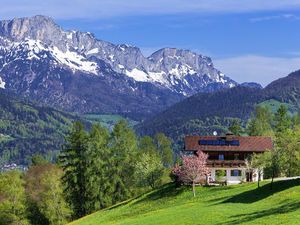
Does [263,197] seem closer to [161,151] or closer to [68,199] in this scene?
[68,199]

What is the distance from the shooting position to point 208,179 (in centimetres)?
9712

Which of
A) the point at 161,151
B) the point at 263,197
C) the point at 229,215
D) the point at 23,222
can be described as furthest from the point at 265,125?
the point at 229,215

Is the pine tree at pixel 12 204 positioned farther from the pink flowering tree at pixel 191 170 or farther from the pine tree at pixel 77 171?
the pink flowering tree at pixel 191 170

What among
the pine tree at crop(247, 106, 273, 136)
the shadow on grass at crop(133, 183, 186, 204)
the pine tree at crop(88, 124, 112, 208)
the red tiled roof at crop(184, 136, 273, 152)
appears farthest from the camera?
the pine tree at crop(247, 106, 273, 136)

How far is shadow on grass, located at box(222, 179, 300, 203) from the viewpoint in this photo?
6844 cm

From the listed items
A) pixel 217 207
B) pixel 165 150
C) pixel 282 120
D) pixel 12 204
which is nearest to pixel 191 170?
pixel 217 207

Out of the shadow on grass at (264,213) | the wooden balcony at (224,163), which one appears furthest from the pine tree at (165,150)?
the shadow on grass at (264,213)

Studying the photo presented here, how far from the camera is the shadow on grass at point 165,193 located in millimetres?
91625

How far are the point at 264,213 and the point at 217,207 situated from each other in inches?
404

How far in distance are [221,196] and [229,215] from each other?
2185 centimetres

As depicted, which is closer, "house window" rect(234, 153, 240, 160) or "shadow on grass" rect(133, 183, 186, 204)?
"shadow on grass" rect(133, 183, 186, 204)

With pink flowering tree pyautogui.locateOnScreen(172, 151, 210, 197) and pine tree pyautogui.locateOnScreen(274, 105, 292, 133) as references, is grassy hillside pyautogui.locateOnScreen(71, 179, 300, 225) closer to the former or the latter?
pink flowering tree pyautogui.locateOnScreen(172, 151, 210, 197)

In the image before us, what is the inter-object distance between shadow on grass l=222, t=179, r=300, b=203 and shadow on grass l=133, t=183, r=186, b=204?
19760 mm

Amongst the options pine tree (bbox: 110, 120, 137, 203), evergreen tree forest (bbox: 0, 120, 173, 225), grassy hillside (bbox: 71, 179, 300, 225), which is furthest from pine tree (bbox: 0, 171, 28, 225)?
grassy hillside (bbox: 71, 179, 300, 225)
